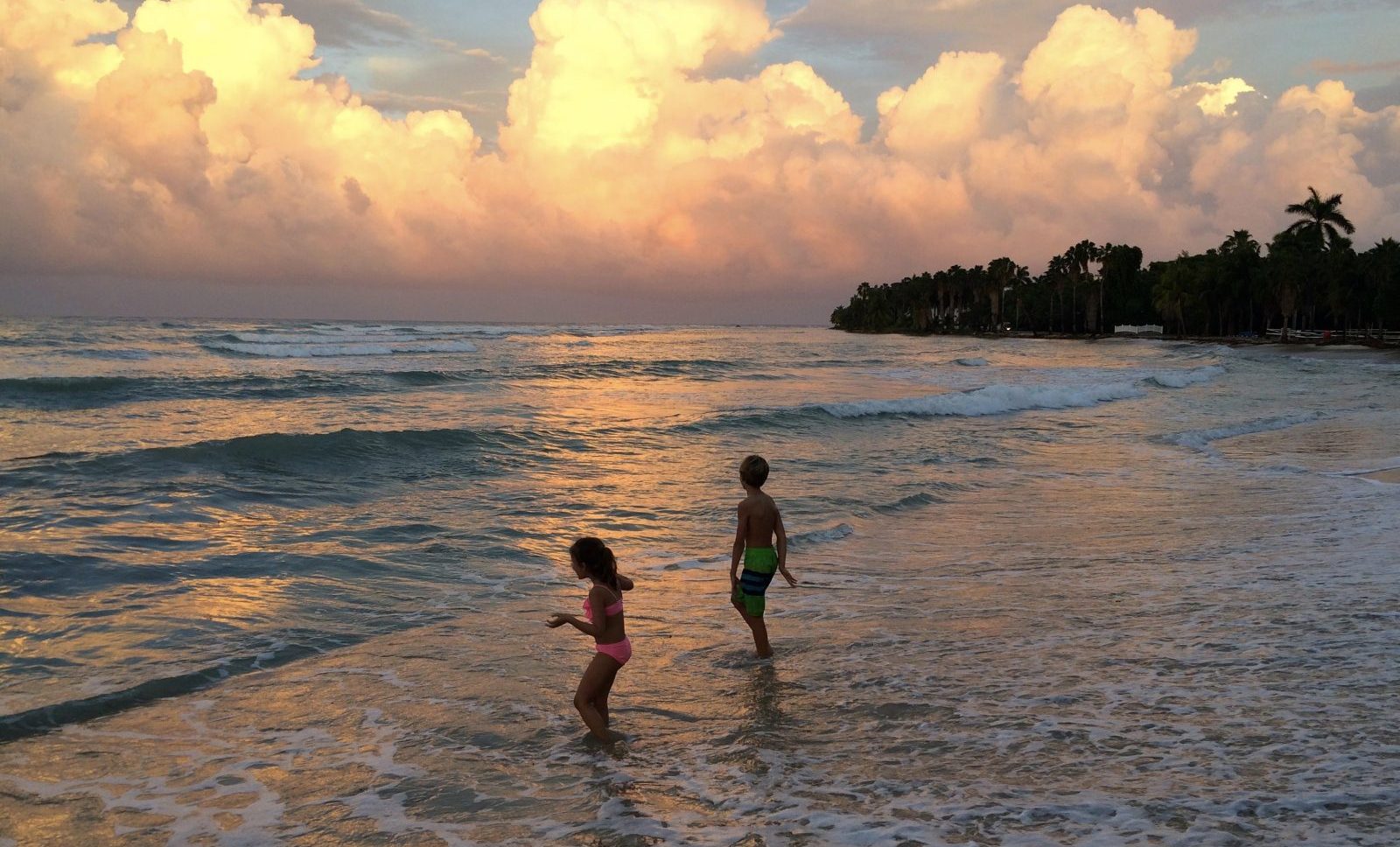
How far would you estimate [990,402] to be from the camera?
34656 mm

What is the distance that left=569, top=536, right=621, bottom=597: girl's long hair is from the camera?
5723 mm

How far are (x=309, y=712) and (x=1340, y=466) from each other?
1715 cm

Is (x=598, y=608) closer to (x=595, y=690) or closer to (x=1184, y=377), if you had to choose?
(x=595, y=690)

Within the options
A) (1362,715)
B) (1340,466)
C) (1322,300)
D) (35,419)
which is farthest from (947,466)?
(1322,300)

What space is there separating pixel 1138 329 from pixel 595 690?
15384 cm

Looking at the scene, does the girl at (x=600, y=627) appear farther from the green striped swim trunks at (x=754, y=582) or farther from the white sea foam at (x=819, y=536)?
the white sea foam at (x=819, y=536)

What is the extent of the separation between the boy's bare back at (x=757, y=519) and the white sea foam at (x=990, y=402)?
21.5m

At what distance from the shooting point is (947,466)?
762 inches

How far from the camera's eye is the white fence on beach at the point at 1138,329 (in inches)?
5640

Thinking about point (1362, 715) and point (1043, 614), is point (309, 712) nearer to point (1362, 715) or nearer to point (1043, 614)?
point (1043, 614)

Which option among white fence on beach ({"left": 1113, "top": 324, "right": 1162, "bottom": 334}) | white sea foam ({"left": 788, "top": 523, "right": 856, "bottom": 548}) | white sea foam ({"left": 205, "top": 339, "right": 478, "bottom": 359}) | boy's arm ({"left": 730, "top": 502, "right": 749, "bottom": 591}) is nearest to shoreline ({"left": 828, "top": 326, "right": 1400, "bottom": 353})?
white fence on beach ({"left": 1113, "top": 324, "right": 1162, "bottom": 334})

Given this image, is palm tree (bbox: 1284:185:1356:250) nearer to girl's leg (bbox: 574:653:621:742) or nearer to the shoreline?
the shoreline

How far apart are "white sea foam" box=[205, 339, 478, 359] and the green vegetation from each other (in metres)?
78.2

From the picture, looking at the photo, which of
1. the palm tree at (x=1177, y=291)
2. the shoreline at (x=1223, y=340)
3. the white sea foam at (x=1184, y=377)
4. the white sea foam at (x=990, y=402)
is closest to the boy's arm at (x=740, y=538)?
the white sea foam at (x=990, y=402)
